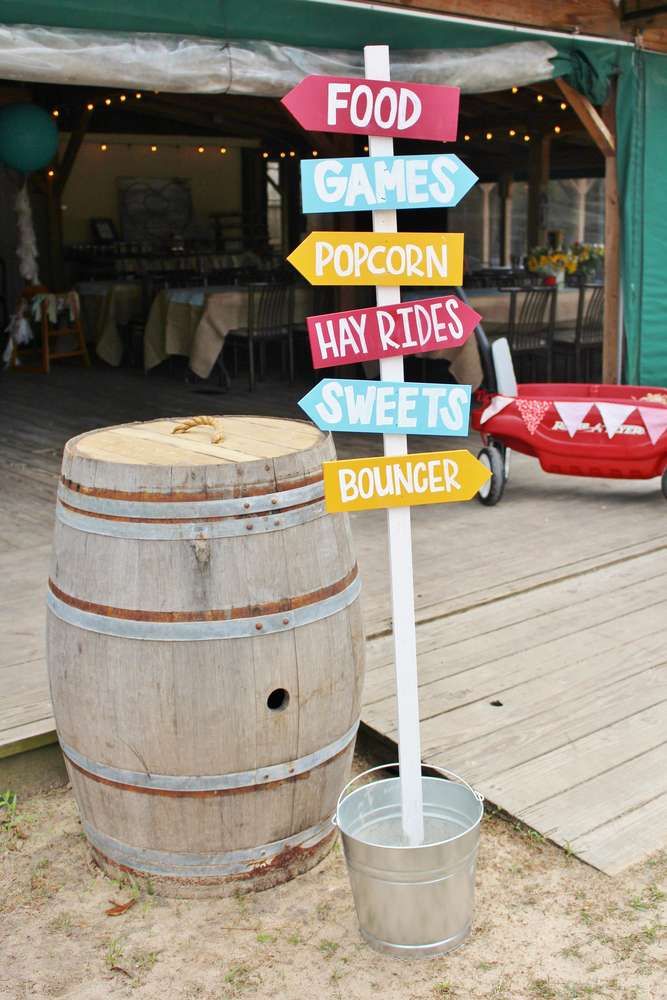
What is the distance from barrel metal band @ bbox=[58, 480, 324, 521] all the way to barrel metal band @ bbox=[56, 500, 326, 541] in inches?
0.4

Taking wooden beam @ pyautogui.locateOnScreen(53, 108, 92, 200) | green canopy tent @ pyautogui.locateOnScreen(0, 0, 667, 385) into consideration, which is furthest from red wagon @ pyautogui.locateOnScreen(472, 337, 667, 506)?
wooden beam @ pyautogui.locateOnScreen(53, 108, 92, 200)

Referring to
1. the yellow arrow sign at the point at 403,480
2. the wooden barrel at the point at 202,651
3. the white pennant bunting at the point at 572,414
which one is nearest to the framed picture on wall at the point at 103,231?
the white pennant bunting at the point at 572,414

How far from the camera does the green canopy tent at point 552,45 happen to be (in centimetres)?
456

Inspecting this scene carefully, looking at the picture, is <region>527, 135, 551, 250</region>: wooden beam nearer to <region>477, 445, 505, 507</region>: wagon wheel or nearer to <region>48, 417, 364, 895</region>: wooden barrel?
<region>477, 445, 505, 507</region>: wagon wheel

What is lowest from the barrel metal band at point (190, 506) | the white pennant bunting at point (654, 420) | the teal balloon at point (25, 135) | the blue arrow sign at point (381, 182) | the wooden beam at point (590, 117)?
the white pennant bunting at point (654, 420)

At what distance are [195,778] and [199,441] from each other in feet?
2.27

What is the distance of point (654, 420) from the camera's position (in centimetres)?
455

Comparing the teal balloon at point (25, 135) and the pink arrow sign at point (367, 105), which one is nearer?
the pink arrow sign at point (367, 105)

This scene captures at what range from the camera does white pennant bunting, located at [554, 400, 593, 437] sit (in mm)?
4633

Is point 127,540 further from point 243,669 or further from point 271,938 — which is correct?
point 271,938

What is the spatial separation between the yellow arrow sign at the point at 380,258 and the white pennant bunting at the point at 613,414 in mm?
2784

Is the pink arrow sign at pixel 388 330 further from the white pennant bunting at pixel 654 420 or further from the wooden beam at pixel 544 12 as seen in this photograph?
the wooden beam at pixel 544 12

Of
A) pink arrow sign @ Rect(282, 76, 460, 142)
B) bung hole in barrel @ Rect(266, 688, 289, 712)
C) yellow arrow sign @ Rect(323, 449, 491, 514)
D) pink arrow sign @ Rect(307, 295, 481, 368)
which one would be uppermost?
pink arrow sign @ Rect(282, 76, 460, 142)

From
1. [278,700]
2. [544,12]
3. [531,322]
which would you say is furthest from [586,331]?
[278,700]
